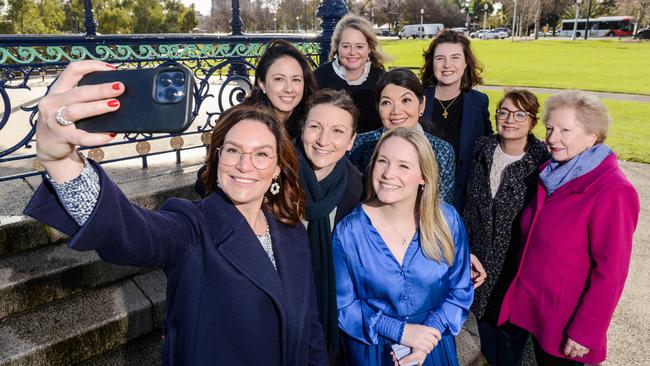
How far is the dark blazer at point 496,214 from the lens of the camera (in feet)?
9.88

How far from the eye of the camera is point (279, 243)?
1.94m

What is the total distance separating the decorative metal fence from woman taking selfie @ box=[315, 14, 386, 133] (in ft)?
3.91

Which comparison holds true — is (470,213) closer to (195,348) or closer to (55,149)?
(195,348)

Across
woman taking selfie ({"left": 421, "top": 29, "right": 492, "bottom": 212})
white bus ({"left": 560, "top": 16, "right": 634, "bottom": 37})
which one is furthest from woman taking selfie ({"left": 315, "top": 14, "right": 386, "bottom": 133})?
white bus ({"left": 560, "top": 16, "right": 634, "bottom": 37})

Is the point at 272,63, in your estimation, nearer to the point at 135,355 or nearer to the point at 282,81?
the point at 282,81

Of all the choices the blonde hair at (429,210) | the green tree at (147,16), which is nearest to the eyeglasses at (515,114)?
the blonde hair at (429,210)

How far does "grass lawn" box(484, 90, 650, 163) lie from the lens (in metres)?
8.73

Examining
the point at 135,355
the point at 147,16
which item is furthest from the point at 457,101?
the point at 147,16

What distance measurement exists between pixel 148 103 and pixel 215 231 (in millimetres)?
707

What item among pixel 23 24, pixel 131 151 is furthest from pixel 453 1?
pixel 131 151

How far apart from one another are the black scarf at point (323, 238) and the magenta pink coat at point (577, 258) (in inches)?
49.5

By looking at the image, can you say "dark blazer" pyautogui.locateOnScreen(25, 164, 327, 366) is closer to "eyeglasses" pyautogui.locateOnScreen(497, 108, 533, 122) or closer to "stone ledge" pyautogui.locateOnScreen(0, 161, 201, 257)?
"eyeglasses" pyautogui.locateOnScreen(497, 108, 533, 122)

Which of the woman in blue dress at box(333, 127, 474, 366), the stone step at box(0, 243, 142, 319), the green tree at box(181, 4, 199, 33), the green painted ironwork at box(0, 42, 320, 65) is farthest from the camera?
the green tree at box(181, 4, 199, 33)

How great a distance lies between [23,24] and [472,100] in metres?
30.1
